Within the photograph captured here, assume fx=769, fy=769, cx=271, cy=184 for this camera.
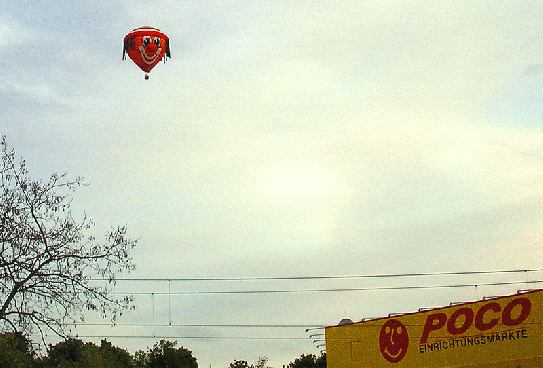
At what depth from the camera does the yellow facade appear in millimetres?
37906

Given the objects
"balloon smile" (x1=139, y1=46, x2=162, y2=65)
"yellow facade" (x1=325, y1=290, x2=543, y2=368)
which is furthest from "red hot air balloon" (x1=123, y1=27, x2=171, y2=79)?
"yellow facade" (x1=325, y1=290, x2=543, y2=368)

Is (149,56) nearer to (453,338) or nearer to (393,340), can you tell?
(393,340)

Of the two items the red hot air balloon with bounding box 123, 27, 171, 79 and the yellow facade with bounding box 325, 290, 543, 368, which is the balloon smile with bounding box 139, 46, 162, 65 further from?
the yellow facade with bounding box 325, 290, 543, 368

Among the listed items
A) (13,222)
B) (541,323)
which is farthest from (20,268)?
(541,323)

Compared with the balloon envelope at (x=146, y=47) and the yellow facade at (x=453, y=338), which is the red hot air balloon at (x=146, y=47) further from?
the yellow facade at (x=453, y=338)

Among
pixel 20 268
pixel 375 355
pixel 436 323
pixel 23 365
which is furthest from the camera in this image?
pixel 375 355

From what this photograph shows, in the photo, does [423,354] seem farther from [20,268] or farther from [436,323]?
[20,268]

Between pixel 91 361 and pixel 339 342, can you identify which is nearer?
pixel 339 342

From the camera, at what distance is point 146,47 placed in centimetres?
4116

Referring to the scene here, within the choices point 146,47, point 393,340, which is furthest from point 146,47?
point 393,340

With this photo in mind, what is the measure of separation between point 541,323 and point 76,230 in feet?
77.9

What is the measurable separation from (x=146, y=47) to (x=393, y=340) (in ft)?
71.7

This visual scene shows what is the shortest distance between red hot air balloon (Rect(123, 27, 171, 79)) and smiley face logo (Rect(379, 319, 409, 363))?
20.3 metres

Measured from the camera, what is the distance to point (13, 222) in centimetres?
2352
